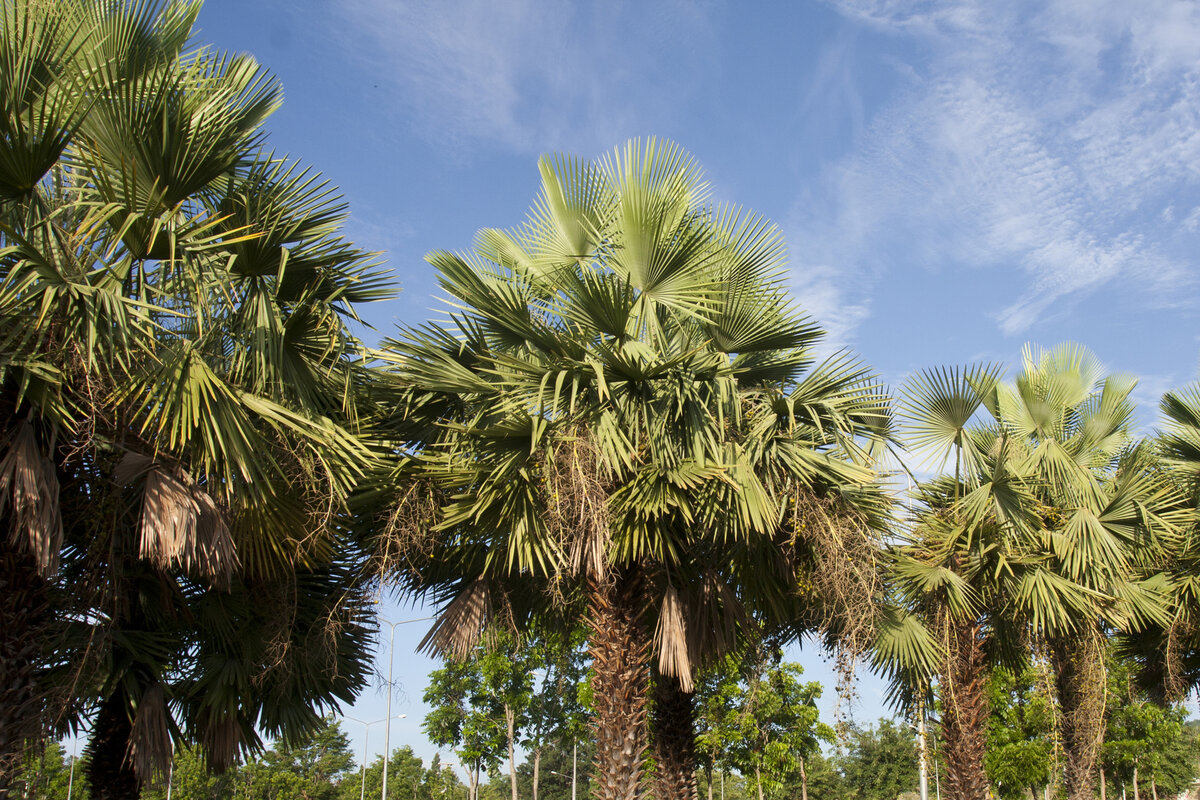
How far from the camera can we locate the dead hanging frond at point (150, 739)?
26.8 feet

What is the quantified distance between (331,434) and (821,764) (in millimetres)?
60102

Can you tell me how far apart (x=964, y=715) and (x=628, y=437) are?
6469 mm

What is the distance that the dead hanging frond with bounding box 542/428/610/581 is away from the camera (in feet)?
26.6

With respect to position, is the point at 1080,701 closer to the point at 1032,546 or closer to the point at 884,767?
the point at 1032,546

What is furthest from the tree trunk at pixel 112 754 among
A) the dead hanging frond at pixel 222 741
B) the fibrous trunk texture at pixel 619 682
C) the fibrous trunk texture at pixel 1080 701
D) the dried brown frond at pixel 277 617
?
the fibrous trunk texture at pixel 1080 701

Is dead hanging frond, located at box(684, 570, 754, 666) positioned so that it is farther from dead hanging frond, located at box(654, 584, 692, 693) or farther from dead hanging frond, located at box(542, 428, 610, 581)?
dead hanging frond, located at box(542, 428, 610, 581)

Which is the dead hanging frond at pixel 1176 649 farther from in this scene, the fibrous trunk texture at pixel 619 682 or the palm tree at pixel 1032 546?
the fibrous trunk texture at pixel 619 682

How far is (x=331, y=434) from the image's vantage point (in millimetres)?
7348

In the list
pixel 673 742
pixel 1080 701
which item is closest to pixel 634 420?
pixel 673 742

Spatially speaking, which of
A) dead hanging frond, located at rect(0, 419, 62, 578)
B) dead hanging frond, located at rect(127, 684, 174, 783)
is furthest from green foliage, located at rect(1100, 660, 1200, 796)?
dead hanging frond, located at rect(0, 419, 62, 578)

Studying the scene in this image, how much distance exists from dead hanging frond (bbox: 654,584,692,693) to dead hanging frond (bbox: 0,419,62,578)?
5389 millimetres

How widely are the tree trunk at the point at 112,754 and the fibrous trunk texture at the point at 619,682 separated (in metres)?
4.48

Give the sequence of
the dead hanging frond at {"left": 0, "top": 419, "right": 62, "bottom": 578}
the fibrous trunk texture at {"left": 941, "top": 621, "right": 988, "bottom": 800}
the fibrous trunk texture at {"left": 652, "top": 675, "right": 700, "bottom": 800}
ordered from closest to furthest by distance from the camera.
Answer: the dead hanging frond at {"left": 0, "top": 419, "right": 62, "bottom": 578} → the fibrous trunk texture at {"left": 652, "top": 675, "right": 700, "bottom": 800} → the fibrous trunk texture at {"left": 941, "top": 621, "right": 988, "bottom": 800}

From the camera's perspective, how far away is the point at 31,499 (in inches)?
230
